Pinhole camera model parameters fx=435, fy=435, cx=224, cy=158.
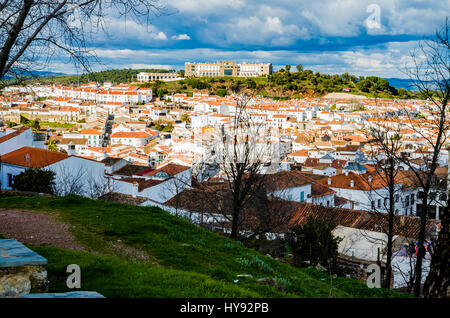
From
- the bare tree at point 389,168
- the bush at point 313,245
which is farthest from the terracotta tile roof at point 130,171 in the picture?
the bare tree at point 389,168

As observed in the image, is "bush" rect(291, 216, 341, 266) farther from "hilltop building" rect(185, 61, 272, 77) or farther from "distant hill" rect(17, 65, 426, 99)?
"hilltop building" rect(185, 61, 272, 77)

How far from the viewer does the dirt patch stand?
24.6 ft

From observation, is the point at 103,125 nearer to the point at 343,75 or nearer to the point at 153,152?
the point at 153,152

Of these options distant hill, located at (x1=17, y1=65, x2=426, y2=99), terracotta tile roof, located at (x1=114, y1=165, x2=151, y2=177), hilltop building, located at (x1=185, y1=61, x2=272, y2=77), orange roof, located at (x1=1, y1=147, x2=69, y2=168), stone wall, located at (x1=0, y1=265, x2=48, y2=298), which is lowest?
terracotta tile roof, located at (x1=114, y1=165, x2=151, y2=177)

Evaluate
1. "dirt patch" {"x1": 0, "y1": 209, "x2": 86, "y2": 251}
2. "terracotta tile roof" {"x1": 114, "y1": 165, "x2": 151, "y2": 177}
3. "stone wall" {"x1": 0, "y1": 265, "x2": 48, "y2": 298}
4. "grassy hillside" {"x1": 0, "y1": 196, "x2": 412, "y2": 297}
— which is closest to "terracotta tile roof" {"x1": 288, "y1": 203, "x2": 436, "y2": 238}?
"grassy hillside" {"x1": 0, "y1": 196, "x2": 412, "y2": 297}

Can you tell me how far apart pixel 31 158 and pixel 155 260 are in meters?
19.7

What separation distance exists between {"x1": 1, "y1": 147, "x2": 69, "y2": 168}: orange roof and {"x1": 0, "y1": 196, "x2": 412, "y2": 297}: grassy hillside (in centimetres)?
1215

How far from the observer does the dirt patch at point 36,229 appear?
7500 millimetres

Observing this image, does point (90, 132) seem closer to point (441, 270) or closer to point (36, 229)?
point (36, 229)

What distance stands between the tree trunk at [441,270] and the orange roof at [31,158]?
22.2 metres

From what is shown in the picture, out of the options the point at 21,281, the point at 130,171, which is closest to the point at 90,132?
the point at 130,171

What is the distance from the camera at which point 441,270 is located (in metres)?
3.55

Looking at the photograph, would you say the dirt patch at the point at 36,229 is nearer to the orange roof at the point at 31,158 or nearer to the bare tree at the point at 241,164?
the bare tree at the point at 241,164
